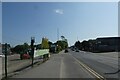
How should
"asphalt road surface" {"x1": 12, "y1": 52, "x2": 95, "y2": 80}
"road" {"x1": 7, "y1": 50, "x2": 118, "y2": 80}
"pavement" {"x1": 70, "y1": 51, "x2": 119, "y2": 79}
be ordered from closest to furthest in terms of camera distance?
"asphalt road surface" {"x1": 12, "y1": 52, "x2": 95, "y2": 80} → "road" {"x1": 7, "y1": 50, "x2": 118, "y2": 80} → "pavement" {"x1": 70, "y1": 51, "x2": 119, "y2": 79}

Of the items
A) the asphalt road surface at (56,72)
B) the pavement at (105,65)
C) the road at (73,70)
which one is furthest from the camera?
the pavement at (105,65)

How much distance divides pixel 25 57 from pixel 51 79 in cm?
4098

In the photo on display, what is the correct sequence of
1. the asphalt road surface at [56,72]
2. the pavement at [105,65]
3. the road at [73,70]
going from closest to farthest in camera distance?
1. the asphalt road surface at [56,72]
2. the road at [73,70]
3. the pavement at [105,65]

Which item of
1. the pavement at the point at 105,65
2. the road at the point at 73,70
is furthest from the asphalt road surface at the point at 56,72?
the pavement at the point at 105,65

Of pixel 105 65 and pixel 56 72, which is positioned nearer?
pixel 56 72

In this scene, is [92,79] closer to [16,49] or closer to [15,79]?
[15,79]

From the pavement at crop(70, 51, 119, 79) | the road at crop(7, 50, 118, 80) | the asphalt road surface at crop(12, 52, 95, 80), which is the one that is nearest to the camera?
the asphalt road surface at crop(12, 52, 95, 80)

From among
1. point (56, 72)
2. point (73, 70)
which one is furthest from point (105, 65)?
point (56, 72)

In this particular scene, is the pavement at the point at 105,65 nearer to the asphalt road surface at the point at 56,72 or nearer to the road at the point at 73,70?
the road at the point at 73,70

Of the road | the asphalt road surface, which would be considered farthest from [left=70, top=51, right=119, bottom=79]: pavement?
the asphalt road surface

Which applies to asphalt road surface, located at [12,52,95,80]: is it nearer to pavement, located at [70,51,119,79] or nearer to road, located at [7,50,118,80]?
road, located at [7,50,118,80]

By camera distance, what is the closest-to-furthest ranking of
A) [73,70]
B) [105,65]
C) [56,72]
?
[56,72], [73,70], [105,65]

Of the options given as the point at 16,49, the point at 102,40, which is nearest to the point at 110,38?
the point at 102,40

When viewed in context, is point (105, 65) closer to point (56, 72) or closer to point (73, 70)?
point (73, 70)
